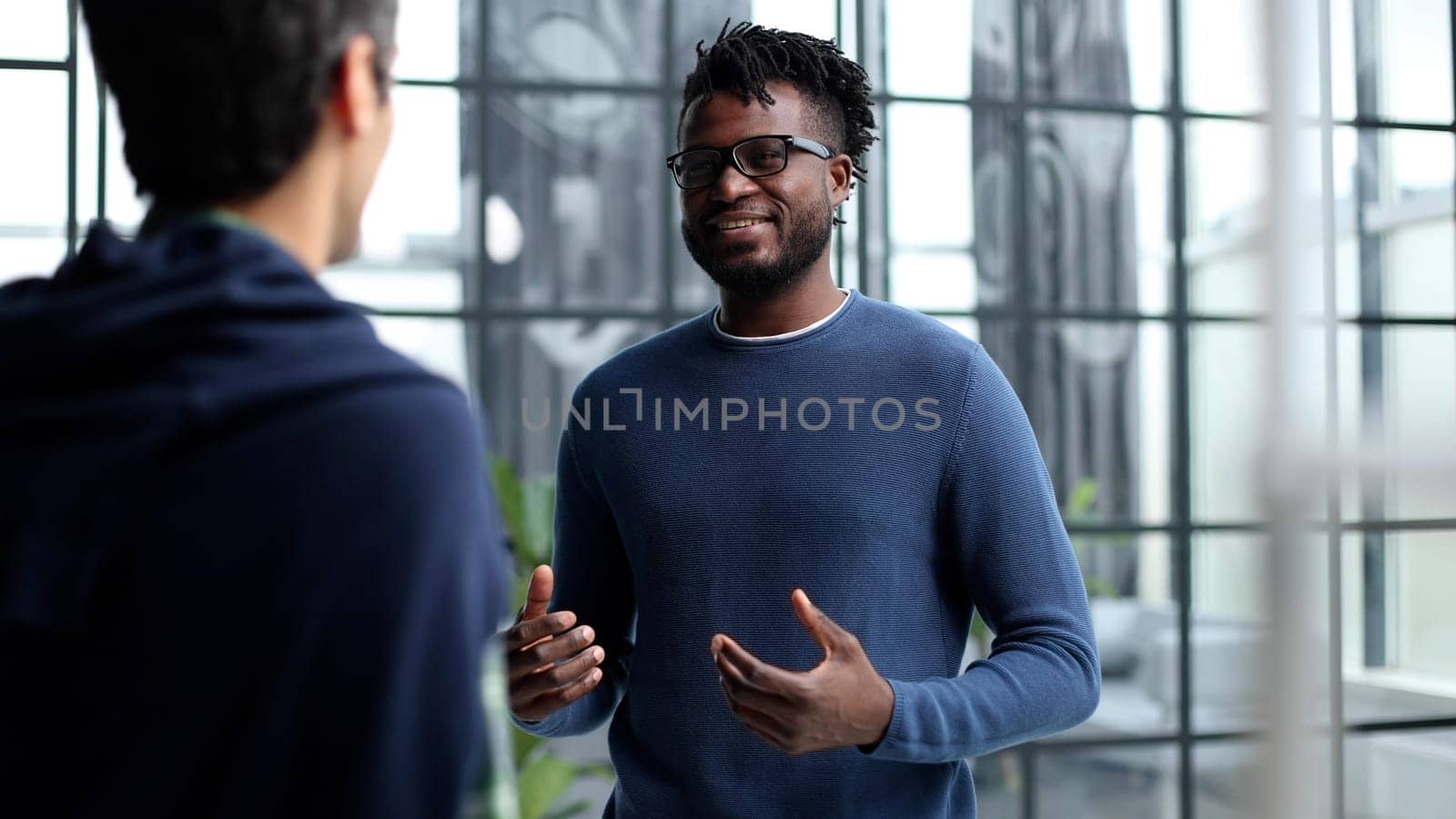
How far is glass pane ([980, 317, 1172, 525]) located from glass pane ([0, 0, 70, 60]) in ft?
7.90

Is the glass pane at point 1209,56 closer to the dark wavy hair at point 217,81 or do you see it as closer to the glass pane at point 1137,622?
the glass pane at point 1137,622


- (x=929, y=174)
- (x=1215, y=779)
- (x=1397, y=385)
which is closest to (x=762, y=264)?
(x=929, y=174)

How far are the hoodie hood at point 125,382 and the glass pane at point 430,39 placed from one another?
273 cm

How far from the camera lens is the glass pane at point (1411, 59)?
3.68m

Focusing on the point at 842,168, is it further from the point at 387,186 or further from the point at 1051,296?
the point at 1051,296

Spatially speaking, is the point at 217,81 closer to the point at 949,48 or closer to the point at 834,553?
the point at 834,553

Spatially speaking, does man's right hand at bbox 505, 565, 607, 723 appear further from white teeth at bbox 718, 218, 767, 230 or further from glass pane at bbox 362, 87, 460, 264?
glass pane at bbox 362, 87, 460, 264

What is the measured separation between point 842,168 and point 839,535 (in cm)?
43

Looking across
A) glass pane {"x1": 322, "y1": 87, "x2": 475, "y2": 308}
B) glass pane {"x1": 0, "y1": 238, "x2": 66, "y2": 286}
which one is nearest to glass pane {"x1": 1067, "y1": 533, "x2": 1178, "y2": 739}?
glass pane {"x1": 322, "y1": 87, "x2": 475, "y2": 308}

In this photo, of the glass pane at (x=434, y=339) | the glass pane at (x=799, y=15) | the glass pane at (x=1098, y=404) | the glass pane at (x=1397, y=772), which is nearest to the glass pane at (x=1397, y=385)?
the glass pane at (x=1098, y=404)

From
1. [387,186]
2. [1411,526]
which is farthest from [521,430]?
[1411,526]

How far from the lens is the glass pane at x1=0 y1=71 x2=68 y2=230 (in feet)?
9.64

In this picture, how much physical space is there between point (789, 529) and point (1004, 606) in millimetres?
222

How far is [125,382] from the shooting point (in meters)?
0.54
